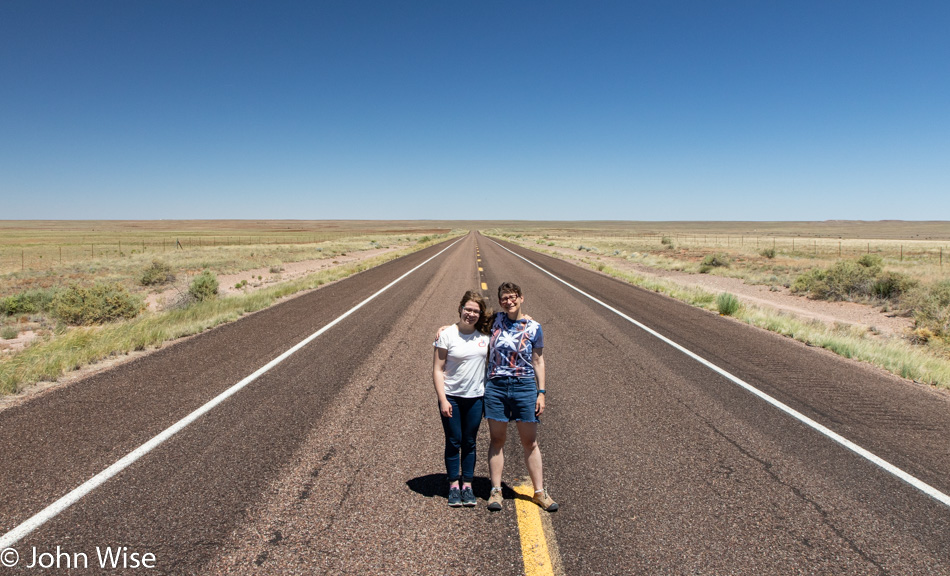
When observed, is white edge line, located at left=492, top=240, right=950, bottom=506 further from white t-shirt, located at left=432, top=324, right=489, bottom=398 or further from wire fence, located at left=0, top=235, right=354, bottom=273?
wire fence, located at left=0, top=235, right=354, bottom=273

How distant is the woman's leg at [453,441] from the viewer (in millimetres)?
3488

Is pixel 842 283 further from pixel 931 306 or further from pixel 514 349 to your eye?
pixel 514 349

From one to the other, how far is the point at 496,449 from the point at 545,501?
1.60ft

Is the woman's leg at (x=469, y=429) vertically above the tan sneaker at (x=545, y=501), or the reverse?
the woman's leg at (x=469, y=429)

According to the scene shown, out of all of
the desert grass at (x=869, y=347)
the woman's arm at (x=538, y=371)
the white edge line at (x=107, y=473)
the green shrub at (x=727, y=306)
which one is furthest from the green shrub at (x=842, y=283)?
the white edge line at (x=107, y=473)

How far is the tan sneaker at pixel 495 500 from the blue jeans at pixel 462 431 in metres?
0.20

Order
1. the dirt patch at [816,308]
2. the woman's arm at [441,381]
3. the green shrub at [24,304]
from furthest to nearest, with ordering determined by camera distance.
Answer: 1. the green shrub at [24,304]
2. the dirt patch at [816,308]
3. the woman's arm at [441,381]

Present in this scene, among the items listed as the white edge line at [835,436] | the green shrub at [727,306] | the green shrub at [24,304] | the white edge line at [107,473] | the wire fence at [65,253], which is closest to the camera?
the white edge line at [107,473]

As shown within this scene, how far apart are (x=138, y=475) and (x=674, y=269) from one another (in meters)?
29.3

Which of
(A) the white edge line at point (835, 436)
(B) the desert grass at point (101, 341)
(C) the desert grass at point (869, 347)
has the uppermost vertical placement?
(B) the desert grass at point (101, 341)

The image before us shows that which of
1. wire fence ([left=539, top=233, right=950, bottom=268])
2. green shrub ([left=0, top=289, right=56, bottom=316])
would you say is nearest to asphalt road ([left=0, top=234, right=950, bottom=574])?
green shrub ([left=0, top=289, right=56, bottom=316])

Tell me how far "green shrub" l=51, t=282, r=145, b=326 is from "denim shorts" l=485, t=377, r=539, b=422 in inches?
478

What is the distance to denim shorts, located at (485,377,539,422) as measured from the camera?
11.3ft

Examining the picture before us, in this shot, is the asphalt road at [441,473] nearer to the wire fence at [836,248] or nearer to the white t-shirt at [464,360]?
the white t-shirt at [464,360]
